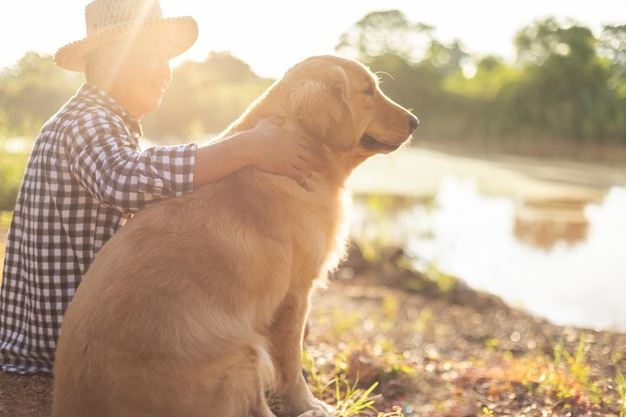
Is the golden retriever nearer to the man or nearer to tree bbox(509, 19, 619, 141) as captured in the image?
the man

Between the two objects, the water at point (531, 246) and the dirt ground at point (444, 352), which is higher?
the dirt ground at point (444, 352)

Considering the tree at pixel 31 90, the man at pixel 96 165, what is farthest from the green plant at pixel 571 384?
the tree at pixel 31 90

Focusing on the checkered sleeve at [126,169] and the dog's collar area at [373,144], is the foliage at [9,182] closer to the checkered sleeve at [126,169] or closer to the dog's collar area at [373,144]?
the checkered sleeve at [126,169]

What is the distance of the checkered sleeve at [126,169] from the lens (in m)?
2.48

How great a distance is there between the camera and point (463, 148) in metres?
30.5

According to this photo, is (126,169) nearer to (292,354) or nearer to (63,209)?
(63,209)

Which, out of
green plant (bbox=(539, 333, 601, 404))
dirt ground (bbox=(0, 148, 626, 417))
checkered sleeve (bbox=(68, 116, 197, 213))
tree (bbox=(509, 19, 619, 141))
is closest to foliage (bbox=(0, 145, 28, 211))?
dirt ground (bbox=(0, 148, 626, 417))

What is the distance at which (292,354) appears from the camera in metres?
2.86

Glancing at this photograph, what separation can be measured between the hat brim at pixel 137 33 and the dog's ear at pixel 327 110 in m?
0.73

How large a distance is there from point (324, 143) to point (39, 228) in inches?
59.2

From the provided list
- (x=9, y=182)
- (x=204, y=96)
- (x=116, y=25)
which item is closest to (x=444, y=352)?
(x=116, y=25)

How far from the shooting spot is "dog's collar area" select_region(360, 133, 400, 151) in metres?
3.25

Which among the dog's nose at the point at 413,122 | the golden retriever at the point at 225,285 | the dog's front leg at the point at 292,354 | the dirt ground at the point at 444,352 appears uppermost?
the dog's nose at the point at 413,122

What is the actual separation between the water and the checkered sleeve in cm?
551
